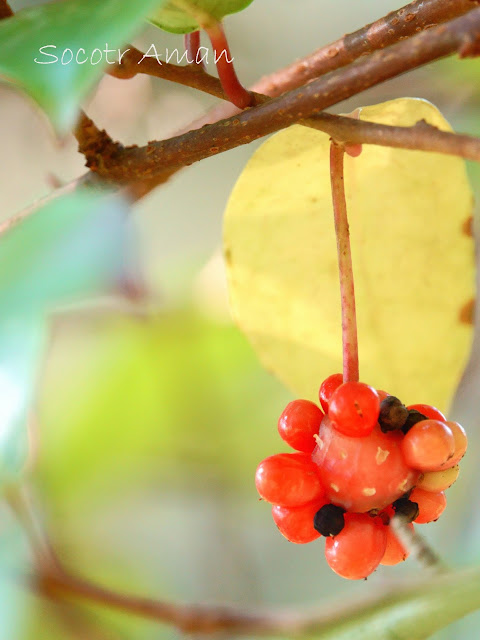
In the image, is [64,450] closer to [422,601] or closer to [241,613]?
[241,613]

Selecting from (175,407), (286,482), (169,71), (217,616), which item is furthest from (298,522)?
(175,407)

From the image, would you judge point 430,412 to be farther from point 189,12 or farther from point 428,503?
point 189,12

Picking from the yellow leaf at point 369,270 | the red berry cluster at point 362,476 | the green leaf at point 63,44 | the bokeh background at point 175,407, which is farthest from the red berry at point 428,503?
the bokeh background at point 175,407

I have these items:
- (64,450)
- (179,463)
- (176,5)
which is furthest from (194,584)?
(176,5)

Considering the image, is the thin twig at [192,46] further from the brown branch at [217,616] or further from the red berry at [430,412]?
the brown branch at [217,616]

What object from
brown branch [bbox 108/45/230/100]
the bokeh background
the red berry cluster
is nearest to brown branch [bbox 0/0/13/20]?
brown branch [bbox 108/45/230/100]
